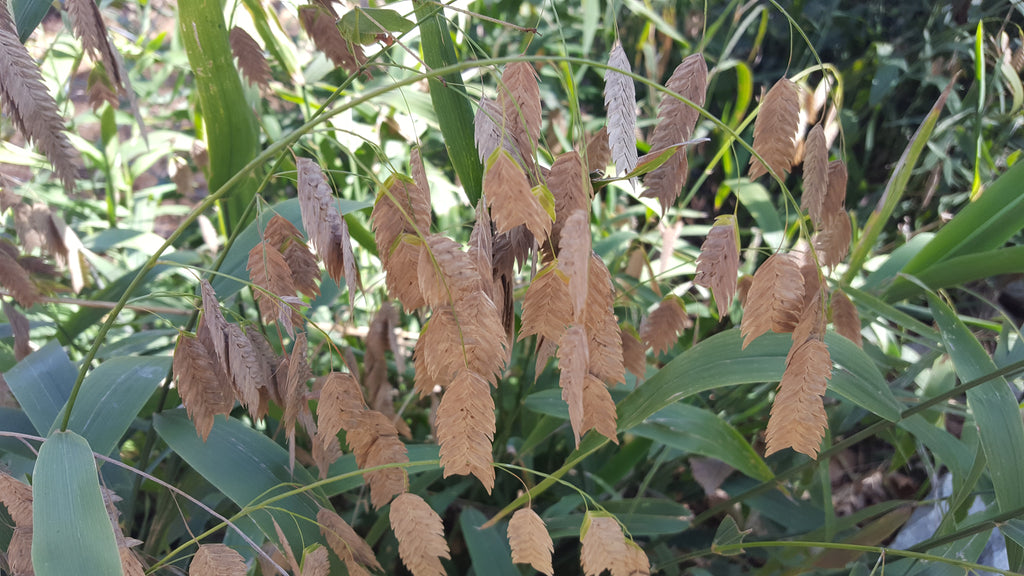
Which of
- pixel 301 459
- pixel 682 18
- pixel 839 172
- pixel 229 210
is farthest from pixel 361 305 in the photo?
pixel 682 18

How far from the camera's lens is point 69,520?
1.32 feet

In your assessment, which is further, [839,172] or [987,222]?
[987,222]

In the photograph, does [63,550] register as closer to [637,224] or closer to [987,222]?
[987,222]

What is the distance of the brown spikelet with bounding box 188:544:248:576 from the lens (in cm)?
41

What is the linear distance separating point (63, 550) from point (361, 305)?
88cm

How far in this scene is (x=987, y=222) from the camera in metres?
0.72

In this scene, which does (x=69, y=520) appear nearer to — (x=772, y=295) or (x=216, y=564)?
(x=216, y=564)

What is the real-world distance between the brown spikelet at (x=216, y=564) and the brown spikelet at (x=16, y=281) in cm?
33

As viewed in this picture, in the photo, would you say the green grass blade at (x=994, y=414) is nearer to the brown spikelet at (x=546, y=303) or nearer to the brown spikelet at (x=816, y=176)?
the brown spikelet at (x=816, y=176)

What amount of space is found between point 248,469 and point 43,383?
0.22 meters

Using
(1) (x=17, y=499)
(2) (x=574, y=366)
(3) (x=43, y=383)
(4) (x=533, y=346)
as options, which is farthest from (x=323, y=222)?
(4) (x=533, y=346)

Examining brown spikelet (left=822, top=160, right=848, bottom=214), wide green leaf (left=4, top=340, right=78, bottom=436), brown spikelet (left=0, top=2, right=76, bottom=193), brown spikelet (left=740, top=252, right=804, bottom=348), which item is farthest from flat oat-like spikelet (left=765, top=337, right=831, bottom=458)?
wide green leaf (left=4, top=340, right=78, bottom=436)

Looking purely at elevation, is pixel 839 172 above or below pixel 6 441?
above

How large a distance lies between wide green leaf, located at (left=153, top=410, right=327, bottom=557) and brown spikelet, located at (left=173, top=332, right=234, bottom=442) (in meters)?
0.08
